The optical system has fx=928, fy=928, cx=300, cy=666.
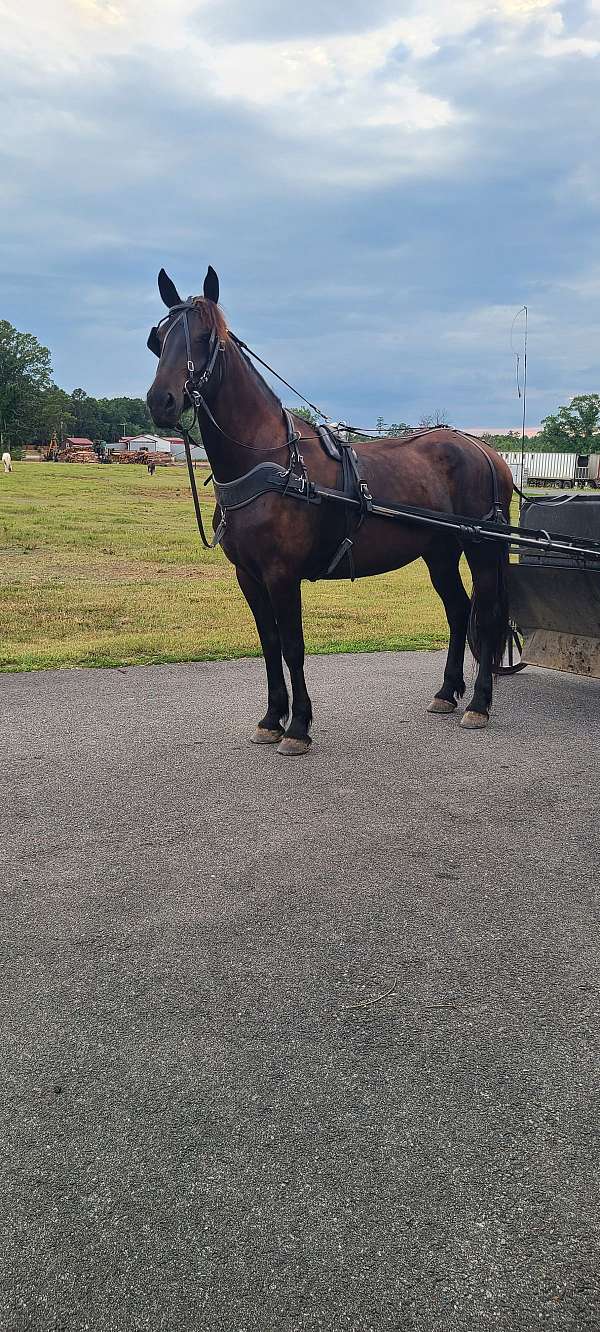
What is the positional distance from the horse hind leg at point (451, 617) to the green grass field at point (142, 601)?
228 centimetres

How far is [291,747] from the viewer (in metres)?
5.88

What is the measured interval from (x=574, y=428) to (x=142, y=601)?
88.2 meters

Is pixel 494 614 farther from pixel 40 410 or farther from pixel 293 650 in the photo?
pixel 40 410

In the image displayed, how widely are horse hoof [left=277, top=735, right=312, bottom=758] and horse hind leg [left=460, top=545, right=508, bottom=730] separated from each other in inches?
57.7

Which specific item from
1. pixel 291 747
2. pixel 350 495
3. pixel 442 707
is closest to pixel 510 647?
pixel 442 707

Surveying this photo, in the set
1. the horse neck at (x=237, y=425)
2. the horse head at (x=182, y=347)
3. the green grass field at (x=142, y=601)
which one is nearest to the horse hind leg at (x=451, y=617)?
the horse neck at (x=237, y=425)

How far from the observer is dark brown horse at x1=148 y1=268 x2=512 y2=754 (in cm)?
553

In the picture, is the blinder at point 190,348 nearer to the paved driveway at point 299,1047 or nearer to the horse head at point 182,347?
the horse head at point 182,347

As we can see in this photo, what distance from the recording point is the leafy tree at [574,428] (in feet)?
289

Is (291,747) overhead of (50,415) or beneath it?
beneath

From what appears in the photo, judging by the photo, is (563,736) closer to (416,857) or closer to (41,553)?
(416,857)

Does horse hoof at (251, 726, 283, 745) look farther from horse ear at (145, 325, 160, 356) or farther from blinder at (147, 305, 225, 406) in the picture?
horse ear at (145, 325, 160, 356)

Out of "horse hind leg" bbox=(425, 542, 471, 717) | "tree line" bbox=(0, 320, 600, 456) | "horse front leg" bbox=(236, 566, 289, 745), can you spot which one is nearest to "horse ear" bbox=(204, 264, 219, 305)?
"horse front leg" bbox=(236, 566, 289, 745)

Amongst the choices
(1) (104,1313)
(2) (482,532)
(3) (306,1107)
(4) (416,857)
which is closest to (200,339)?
(2) (482,532)
